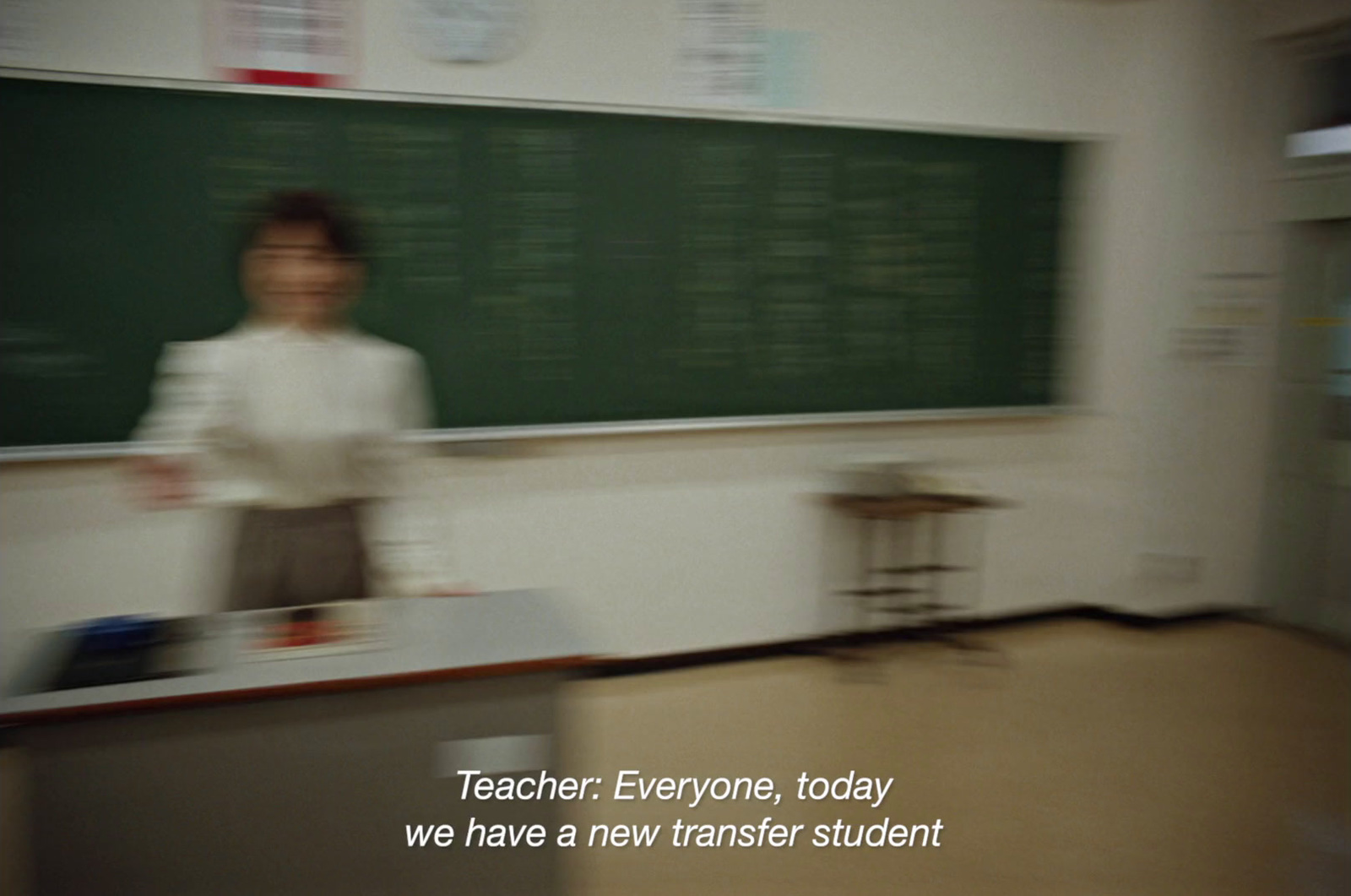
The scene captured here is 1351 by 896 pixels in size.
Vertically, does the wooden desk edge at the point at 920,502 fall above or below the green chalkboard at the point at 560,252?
below

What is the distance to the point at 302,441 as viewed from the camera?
1995 millimetres

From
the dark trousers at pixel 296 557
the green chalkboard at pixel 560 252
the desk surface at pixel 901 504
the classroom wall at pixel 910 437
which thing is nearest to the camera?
the dark trousers at pixel 296 557

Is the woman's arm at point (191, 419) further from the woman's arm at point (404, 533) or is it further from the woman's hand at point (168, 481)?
the woman's arm at point (404, 533)

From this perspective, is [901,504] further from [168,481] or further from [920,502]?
[168,481]

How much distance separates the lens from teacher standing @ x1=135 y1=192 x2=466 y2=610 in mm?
1946

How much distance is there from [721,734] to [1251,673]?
2.20m

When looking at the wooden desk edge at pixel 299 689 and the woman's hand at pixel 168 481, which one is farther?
the woman's hand at pixel 168 481

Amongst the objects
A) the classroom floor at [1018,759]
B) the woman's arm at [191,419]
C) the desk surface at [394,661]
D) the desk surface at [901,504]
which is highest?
the woman's arm at [191,419]

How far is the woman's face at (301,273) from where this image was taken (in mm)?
1939

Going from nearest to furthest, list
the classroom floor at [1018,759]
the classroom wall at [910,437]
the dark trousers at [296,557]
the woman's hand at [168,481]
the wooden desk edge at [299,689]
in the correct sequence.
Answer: the wooden desk edge at [299,689] → the woman's hand at [168,481] → the dark trousers at [296,557] → the classroom floor at [1018,759] → the classroom wall at [910,437]

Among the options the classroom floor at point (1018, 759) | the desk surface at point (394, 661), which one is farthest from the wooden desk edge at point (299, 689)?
the classroom floor at point (1018, 759)

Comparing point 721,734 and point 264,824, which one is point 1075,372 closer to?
point 721,734

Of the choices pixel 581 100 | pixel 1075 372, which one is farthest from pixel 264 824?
pixel 1075 372

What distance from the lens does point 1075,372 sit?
408cm
